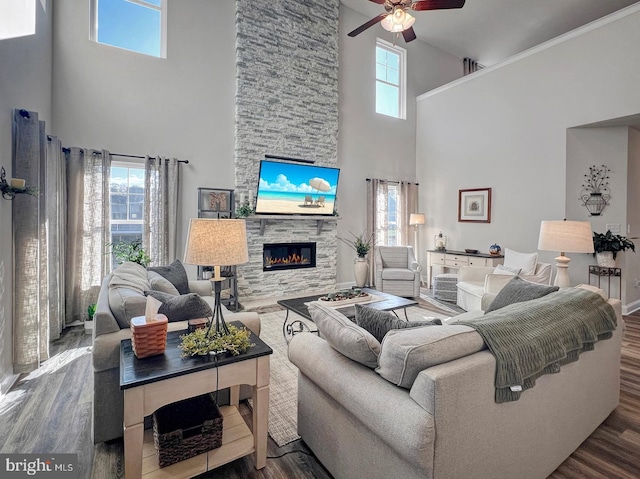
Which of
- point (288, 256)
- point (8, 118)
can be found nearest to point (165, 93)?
point (8, 118)

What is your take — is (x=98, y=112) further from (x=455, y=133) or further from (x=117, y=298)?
(x=455, y=133)

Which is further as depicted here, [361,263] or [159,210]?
[361,263]

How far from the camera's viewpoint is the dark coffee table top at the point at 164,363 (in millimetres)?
1503

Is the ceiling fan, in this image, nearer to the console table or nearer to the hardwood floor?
the hardwood floor

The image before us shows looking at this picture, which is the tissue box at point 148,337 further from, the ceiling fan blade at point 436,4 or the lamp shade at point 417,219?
the lamp shade at point 417,219

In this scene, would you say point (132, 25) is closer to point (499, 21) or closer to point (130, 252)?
point (130, 252)

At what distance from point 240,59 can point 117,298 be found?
4551 mm

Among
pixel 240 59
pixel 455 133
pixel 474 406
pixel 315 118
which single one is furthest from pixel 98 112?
pixel 455 133

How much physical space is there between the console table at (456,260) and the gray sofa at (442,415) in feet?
12.6

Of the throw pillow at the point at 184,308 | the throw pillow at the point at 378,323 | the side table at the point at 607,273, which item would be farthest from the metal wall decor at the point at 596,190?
the throw pillow at the point at 184,308

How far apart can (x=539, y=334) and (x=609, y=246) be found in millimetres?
4214

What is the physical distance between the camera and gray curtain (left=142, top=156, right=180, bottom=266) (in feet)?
15.1

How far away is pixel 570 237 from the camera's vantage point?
8.81 ft

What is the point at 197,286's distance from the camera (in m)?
3.85
